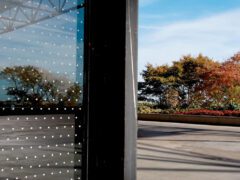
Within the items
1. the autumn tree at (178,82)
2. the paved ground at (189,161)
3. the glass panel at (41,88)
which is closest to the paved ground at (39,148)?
the glass panel at (41,88)

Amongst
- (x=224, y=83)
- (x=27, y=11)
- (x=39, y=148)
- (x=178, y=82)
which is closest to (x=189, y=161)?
(x=39, y=148)

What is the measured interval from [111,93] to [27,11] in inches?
24.2

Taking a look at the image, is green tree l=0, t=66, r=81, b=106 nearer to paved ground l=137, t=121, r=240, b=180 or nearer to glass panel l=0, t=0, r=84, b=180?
glass panel l=0, t=0, r=84, b=180

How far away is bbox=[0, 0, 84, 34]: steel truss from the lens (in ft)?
4.80

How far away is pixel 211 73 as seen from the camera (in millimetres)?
23297

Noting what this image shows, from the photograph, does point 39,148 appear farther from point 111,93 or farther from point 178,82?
point 178,82

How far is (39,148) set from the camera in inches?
63.2

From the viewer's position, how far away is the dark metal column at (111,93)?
1834 mm

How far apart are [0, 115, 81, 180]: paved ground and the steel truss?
40 centimetres

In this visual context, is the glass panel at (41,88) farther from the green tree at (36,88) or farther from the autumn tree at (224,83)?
the autumn tree at (224,83)

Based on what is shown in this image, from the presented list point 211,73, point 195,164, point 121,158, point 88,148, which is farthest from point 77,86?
point 211,73

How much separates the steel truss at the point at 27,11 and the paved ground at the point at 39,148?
0.40 meters

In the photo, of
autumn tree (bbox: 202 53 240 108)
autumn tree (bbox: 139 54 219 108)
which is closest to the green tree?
autumn tree (bbox: 202 53 240 108)

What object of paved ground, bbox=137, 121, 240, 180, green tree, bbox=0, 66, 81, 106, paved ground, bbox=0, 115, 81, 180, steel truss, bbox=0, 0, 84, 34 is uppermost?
steel truss, bbox=0, 0, 84, 34
